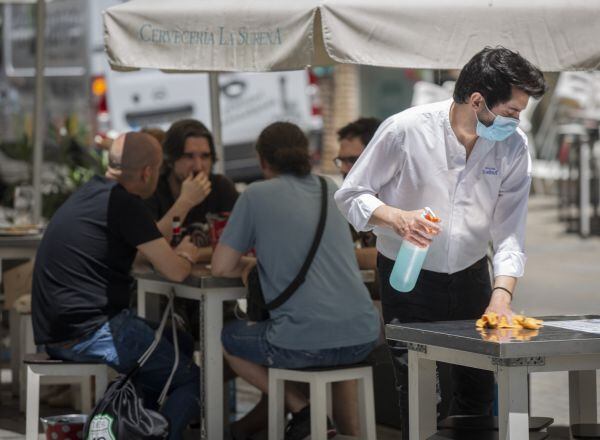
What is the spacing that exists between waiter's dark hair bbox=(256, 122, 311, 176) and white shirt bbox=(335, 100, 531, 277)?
120cm

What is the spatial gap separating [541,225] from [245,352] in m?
11.9

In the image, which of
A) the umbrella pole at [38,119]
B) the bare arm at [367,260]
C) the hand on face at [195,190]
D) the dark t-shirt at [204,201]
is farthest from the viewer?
the umbrella pole at [38,119]

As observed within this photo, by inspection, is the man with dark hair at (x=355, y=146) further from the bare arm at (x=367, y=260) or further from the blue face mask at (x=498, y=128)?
the blue face mask at (x=498, y=128)

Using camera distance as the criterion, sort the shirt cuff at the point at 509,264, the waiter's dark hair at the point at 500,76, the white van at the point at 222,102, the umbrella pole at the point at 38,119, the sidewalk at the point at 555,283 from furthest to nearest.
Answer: the white van at the point at 222,102 < the umbrella pole at the point at 38,119 < the sidewalk at the point at 555,283 < the shirt cuff at the point at 509,264 < the waiter's dark hair at the point at 500,76

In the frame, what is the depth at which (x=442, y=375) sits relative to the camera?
482 cm

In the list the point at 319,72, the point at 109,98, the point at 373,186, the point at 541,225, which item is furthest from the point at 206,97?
the point at 373,186

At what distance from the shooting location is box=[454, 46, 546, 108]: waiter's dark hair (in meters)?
3.95

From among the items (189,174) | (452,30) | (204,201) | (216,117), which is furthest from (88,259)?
(216,117)

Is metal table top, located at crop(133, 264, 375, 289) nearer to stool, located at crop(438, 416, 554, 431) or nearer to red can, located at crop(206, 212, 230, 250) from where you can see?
red can, located at crop(206, 212, 230, 250)

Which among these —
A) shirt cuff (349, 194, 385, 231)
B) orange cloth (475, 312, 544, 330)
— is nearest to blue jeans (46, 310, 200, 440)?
shirt cuff (349, 194, 385, 231)

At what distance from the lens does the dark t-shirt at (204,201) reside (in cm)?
648

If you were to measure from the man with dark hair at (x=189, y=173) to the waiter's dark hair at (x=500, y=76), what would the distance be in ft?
8.52

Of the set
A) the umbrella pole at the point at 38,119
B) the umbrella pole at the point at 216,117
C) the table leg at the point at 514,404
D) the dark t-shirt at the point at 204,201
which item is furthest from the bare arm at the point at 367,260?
the umbrella pole at the point at 38,119

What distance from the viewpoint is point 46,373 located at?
5.44 m
